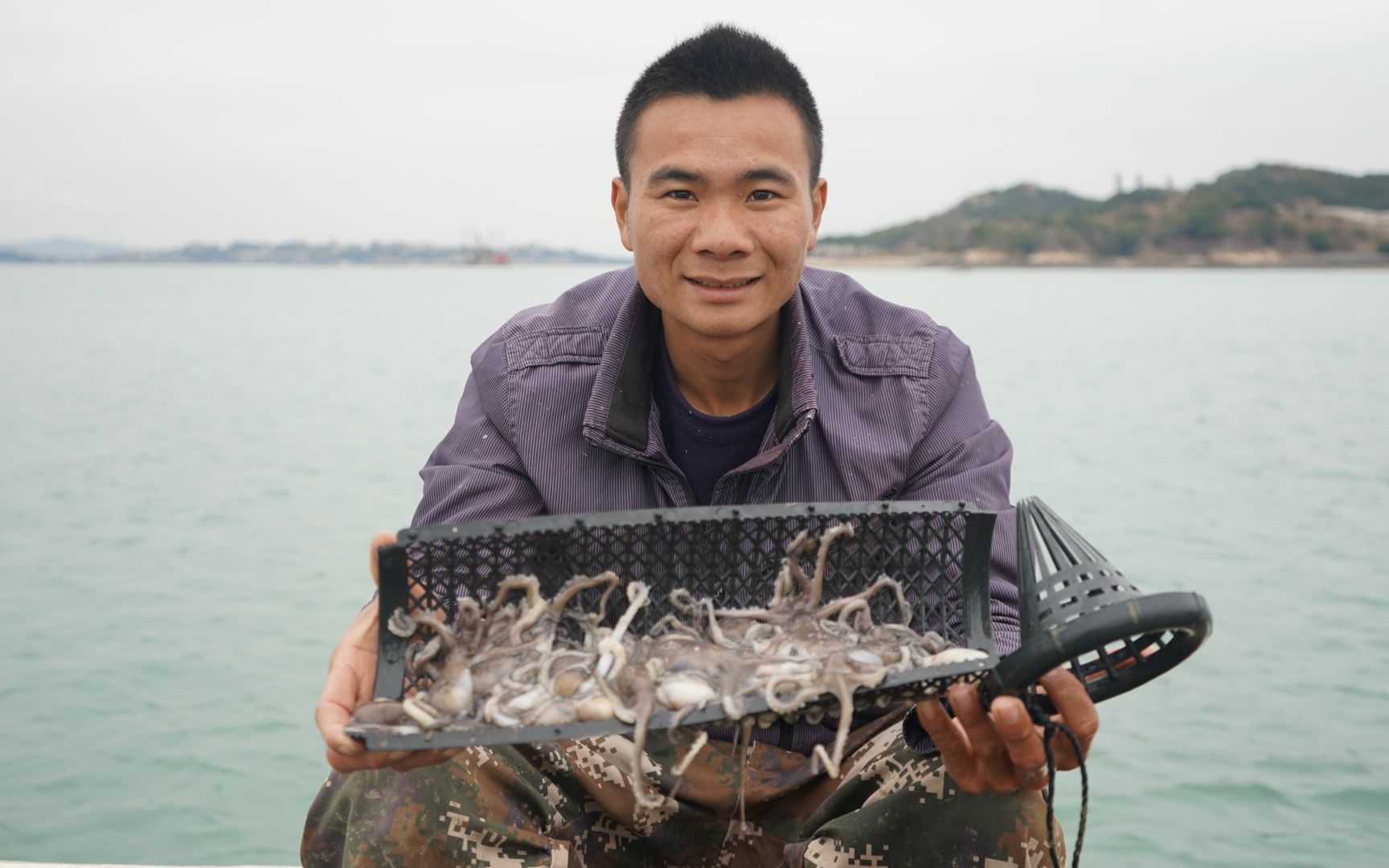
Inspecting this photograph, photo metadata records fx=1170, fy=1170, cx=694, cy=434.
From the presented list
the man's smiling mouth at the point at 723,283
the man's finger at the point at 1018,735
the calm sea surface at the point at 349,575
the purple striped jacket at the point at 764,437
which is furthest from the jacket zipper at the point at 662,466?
the calm sea surface at the point at 349,575

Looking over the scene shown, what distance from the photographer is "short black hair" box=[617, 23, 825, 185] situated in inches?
106

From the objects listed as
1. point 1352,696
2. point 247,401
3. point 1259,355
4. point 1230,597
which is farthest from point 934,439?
point 1259,355

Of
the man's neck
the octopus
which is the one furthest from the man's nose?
the octopus

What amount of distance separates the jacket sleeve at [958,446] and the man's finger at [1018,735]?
52 cm

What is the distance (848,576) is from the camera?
244 centimetres

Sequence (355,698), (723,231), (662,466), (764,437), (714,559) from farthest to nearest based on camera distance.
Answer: (764,437)
(662,466)
(723,231)
(714,559)
(355,698)

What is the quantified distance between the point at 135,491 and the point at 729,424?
35.8 feet

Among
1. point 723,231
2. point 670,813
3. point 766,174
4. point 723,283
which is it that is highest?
point 766,174

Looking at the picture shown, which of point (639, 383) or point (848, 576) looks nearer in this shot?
point (848, 576)

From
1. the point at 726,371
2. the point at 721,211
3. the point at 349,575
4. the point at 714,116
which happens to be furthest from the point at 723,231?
the point at 349,575

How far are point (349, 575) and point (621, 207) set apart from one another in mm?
6906

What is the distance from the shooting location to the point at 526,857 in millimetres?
2350

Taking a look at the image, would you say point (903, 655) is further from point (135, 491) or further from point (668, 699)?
point (135, 491)

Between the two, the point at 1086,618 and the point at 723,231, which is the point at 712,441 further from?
the point at 1086,618
